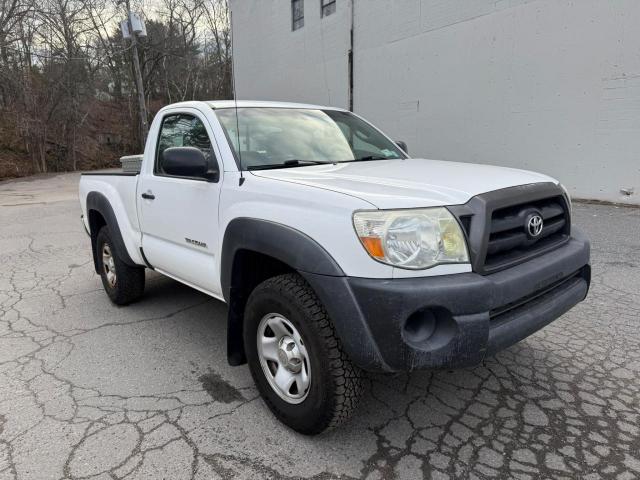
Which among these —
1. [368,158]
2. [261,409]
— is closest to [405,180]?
[368,158]

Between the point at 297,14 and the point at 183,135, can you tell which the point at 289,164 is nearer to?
the point at 183,135

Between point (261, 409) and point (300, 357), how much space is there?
0.57 metres

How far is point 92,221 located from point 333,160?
113 inches

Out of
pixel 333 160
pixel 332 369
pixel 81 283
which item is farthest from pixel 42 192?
pixel 332 369

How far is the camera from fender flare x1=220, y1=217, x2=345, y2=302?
2209 millimetres

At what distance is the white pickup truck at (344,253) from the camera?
2.11 m

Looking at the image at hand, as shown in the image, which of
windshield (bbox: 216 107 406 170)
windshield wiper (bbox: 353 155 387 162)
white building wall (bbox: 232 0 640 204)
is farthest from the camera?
white building wall (bbox: 232 0 640 204)

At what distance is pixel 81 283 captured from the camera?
17.7 feet

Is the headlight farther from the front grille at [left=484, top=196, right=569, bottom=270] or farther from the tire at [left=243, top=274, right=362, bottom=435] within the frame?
the tire at [left=243, top=274, right=362, bottom=435]

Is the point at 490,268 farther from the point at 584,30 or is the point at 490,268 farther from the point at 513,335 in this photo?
the point at 584,30

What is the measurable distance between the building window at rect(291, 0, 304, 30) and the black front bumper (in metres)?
17.1

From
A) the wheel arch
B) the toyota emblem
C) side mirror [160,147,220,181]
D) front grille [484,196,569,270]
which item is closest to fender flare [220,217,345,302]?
the wheel arch

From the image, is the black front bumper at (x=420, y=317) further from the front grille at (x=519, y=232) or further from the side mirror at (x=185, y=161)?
the side mirror at (x=185, y=161)

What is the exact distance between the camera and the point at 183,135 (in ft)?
11.9
